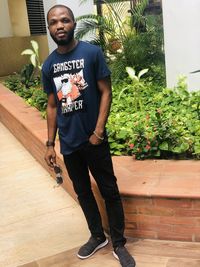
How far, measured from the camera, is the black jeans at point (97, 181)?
2580 mm

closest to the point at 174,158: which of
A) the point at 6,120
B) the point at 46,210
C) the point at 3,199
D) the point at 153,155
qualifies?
the point at 153,155

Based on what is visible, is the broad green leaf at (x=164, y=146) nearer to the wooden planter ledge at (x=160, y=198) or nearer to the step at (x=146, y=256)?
the wooden planter ledge at (x=160, y=198)

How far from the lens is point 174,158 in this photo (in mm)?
3473

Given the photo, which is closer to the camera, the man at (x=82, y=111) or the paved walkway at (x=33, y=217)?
the man at (x=82, y=111)

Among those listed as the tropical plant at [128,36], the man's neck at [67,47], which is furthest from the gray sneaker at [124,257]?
the tropical plant at [128,36]

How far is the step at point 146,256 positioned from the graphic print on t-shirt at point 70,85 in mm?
1059

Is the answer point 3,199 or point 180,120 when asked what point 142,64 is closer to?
point 180,120

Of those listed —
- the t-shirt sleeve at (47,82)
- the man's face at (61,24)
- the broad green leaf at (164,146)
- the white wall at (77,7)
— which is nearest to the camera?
the man's face at (61,24)

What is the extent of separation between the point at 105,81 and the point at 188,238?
49.3 inches

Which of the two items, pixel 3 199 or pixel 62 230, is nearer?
pixel 62 230

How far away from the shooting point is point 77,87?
246 cm

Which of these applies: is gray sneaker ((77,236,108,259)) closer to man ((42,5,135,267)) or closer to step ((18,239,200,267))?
step ((18,239,200,267))

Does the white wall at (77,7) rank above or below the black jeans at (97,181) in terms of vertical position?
above

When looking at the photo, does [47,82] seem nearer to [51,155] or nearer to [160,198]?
[51,155]
